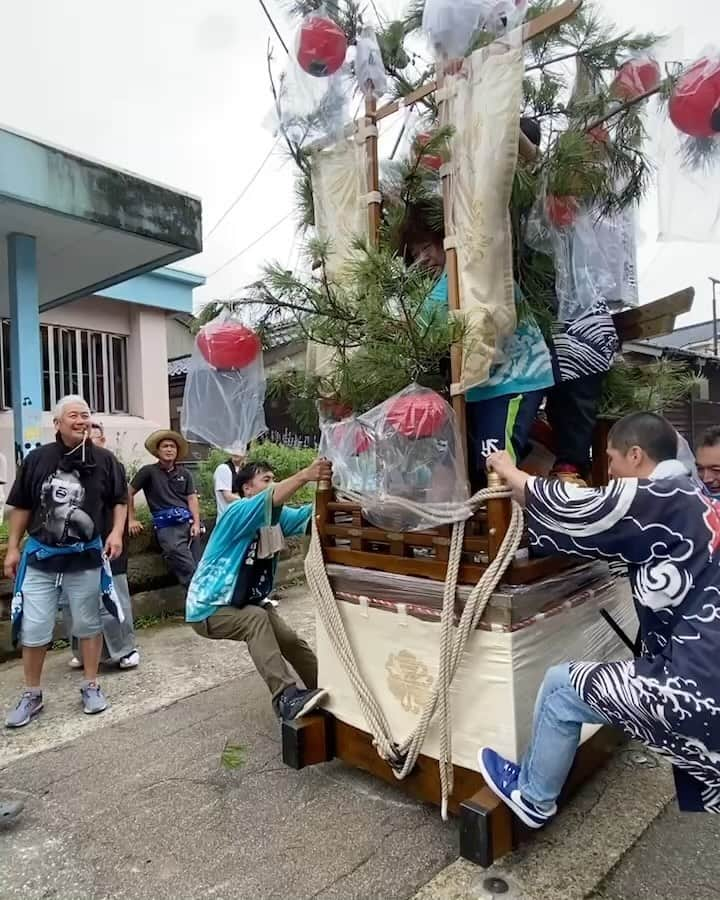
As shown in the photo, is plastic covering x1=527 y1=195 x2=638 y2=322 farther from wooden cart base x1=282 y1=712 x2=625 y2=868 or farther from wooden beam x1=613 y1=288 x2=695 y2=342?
wooden cart base x1=282 y1=712 x2=625 y2=868

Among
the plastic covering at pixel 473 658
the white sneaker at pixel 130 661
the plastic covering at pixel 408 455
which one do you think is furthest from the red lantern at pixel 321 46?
the white sneaker at pixel 130 661

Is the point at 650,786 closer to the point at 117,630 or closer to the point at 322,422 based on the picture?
the point at 322,422

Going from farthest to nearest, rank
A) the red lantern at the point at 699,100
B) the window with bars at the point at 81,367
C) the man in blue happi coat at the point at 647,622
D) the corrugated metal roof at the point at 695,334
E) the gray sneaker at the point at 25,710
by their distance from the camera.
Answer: the corrugated metal roof at the point at 695,334 → the window with bars at the point at 81,367 → the gray sneaker at the point at 25,710 → the red lantern at the point at 699,100 → the man in blue happi coat at the point at 647,622

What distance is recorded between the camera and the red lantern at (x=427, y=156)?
7.56 ft

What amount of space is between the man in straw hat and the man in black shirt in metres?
1.40

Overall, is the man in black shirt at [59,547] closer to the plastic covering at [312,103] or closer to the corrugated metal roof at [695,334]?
the plastic covering at [312,103]

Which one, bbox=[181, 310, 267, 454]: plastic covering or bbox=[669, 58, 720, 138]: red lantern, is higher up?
bbox=[669, 58, 720, 138]: red lantern

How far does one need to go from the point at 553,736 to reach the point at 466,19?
2323mm

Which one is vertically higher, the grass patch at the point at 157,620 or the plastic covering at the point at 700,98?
the plastic covering at the point at 700,98

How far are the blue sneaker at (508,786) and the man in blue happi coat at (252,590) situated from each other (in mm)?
989

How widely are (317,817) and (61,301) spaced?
6.42 m

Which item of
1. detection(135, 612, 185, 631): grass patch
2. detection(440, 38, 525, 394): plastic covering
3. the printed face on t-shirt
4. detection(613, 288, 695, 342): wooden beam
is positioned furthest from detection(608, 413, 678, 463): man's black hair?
detection(135, 612, 185, 631): grass patch

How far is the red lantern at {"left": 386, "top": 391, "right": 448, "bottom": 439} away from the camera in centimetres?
220

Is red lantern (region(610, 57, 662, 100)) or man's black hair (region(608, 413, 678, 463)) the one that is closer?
man's black hair (region(608, 413, 678, 463))
